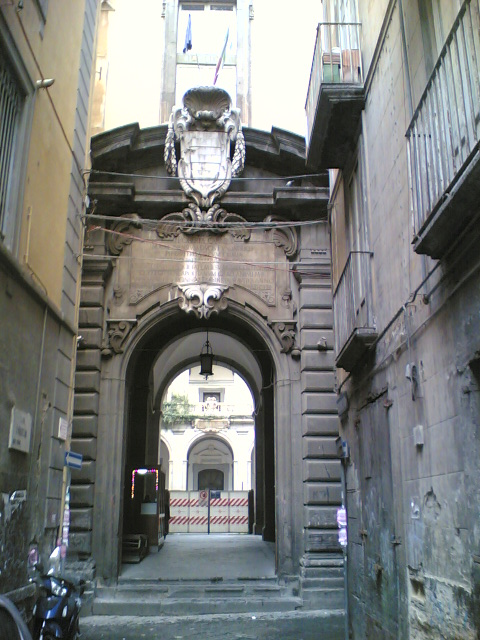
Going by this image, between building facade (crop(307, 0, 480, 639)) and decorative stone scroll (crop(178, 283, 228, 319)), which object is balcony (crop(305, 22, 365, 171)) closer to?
building facade (crop(307, 0, 480, 639))

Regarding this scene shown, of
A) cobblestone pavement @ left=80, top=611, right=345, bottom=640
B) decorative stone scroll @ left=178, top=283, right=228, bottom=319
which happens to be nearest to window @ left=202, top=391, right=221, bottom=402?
decorative stone scroll @ left=178, top=283, right=228, bottom=319

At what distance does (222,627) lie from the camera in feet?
31.4

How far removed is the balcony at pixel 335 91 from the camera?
834 centimetres

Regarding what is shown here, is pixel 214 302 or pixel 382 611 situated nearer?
pixel 382 611

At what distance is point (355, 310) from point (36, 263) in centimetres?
392

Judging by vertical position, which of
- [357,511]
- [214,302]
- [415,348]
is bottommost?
[357,511]

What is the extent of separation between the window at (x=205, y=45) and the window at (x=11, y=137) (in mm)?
7405

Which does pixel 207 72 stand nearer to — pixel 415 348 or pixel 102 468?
pixel 102 468

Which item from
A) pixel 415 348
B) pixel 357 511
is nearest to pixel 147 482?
pixel 357 511

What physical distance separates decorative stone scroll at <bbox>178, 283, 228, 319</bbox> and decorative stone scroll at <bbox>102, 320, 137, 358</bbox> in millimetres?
1013

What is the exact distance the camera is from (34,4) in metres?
7.50

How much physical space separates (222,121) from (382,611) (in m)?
8.89

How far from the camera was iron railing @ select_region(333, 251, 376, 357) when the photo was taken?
7891 millimetres

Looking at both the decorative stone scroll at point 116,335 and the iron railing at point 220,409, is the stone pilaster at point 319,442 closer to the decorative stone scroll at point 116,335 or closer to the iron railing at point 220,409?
the decorative stone scroll at point 116,335
